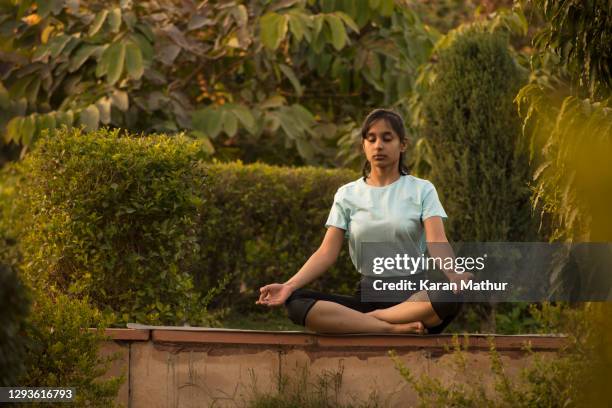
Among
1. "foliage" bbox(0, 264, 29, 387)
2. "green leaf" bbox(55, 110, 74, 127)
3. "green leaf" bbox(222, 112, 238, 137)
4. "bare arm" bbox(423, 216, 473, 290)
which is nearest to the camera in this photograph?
"foliage" bbox(0, 264, 29, 387)

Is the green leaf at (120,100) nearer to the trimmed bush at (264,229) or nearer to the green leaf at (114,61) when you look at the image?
the green leaf at (114,61)

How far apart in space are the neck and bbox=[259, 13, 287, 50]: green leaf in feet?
16.0

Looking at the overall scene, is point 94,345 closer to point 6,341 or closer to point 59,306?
point 59,306

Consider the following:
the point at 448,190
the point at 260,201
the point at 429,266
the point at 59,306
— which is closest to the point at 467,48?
the point at 448,190

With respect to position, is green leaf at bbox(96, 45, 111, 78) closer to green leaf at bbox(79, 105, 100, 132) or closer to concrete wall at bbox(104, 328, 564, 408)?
green leaf at bbox(79, 105, 100, 132)

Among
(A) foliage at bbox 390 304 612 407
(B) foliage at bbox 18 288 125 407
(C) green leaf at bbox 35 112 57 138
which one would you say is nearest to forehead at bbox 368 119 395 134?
(A) foliage at bbox 390 304 612 407

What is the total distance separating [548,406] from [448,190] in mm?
4336

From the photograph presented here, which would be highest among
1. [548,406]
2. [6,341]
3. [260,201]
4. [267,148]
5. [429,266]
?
[267,148]

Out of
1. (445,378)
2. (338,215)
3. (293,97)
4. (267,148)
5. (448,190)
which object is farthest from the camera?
(293,97)

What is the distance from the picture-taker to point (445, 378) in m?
5.19

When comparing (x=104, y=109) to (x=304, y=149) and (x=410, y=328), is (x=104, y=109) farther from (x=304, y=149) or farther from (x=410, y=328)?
(x=410, y=328)

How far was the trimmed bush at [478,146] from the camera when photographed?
26.8ft

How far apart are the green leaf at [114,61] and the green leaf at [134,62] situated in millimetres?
46

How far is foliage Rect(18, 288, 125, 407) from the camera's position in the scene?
4.62 m
